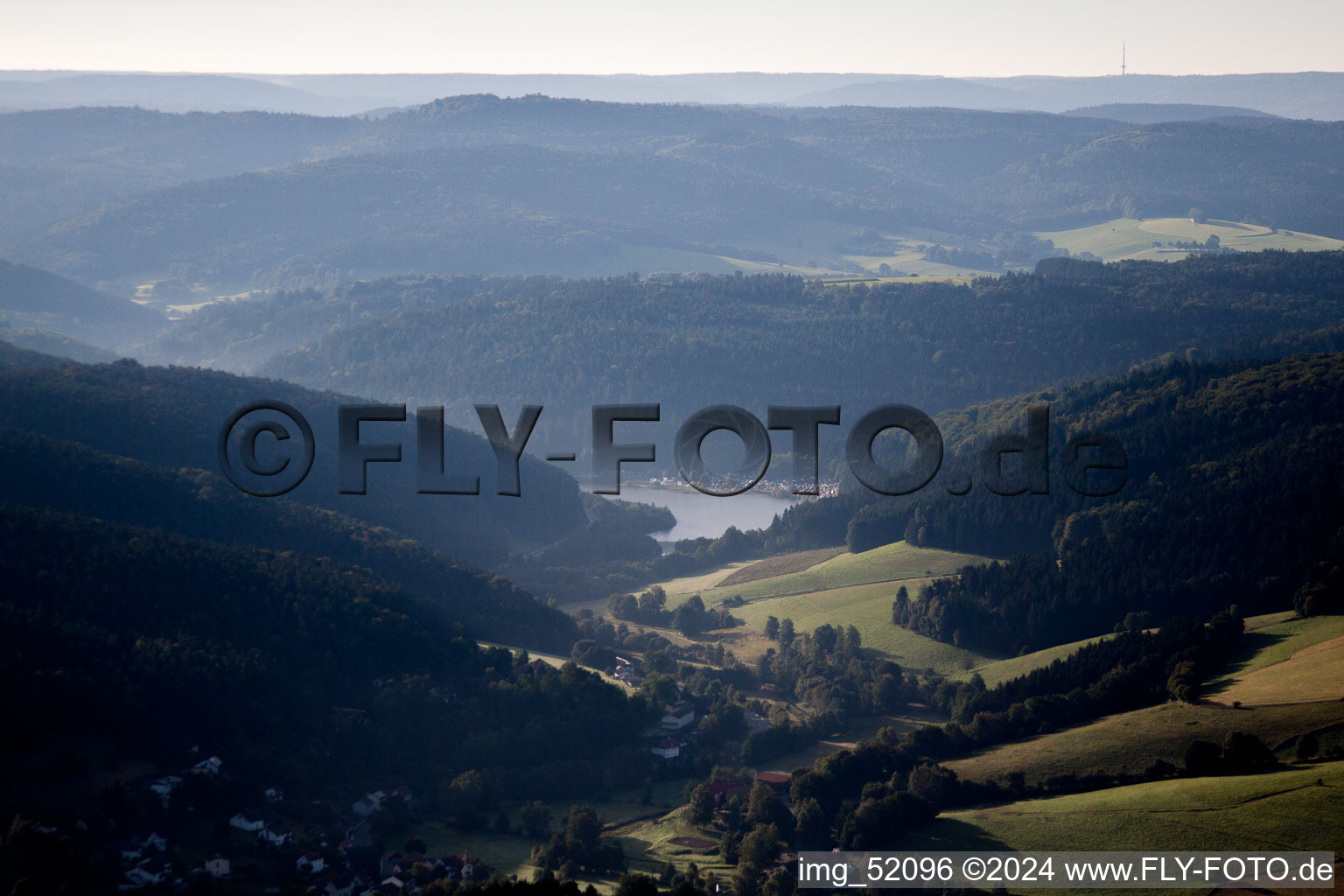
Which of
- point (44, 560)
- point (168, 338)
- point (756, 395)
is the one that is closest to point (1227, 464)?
point (44, 560)

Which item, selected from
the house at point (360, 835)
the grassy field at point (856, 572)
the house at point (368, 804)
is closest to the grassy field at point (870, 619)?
the grassy field at point (856, 572)

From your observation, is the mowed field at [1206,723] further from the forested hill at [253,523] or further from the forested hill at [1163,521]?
the forested hill at [253,523]

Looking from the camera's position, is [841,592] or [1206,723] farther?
[841,592]

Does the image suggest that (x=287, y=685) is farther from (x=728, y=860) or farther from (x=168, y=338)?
(x=168, y=338)

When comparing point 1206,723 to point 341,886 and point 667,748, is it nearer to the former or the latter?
point 667,748

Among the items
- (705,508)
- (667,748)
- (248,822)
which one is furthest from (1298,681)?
(705,508)
